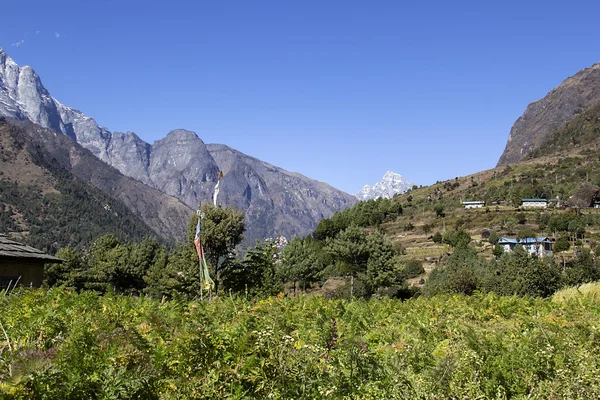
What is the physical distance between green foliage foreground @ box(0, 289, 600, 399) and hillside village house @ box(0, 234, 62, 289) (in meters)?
13.4

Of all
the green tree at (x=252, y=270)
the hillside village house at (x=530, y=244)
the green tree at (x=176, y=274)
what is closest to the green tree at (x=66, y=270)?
the green tree at (x=176, y=274)

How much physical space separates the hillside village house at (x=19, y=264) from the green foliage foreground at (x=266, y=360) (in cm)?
1342

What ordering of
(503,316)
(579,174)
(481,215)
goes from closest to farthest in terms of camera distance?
(503,316), (481,215), (579,174)

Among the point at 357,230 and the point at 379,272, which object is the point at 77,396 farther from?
the point at 357,230

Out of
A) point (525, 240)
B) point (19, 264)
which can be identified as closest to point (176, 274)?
point (19, 264)

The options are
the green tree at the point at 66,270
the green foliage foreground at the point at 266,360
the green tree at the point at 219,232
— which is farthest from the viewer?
the green tree at the point at 66,270

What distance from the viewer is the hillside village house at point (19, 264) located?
18.0 meters

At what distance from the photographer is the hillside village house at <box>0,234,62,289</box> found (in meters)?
18.0

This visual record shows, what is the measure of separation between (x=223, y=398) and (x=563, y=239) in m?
82.1

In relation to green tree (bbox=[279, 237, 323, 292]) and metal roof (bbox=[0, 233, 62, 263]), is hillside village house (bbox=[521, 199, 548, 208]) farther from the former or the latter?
metal roof (bbox=[0, 233, 62, 263])

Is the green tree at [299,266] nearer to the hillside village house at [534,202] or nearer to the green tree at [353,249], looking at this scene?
the green tree at [353,249]

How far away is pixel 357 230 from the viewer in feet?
190

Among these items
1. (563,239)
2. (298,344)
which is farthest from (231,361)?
(563,239)

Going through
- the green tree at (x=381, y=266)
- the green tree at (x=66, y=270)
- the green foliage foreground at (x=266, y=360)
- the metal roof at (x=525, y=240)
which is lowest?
the green tree at (x=66, y=270)
